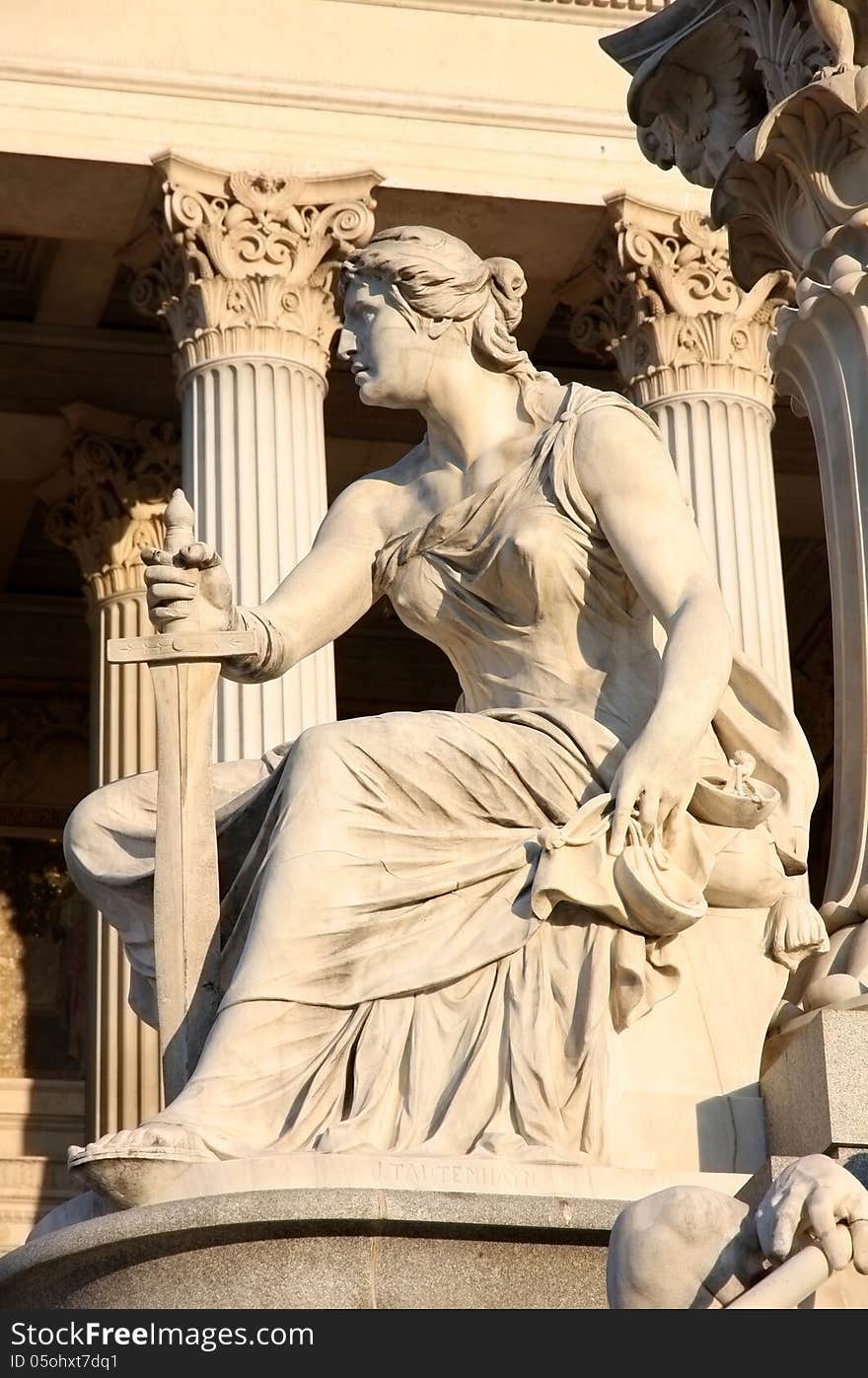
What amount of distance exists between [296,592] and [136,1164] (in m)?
1.90

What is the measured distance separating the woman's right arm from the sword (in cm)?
7

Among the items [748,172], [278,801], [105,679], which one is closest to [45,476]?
[105,679]

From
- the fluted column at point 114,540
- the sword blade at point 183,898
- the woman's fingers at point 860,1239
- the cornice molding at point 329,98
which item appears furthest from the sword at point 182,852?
the fluted column at point 114,540

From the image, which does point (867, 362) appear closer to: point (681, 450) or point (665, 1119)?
point (665, 1119)

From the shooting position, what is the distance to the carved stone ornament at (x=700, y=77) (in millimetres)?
8828

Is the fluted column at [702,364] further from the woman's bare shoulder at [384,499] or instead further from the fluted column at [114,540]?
the woman's bare shoulder at [384,499]

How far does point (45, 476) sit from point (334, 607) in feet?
43.1

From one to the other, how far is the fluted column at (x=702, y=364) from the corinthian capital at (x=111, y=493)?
346cm

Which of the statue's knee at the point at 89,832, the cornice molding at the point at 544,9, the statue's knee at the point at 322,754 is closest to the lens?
the statue's knee at the point at 322,754

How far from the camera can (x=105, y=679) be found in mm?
19594

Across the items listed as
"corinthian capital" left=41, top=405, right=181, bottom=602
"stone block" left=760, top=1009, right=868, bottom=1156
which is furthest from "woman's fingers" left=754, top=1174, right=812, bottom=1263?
"corinthian capital" left=41, top=405, right=181, bottom=602

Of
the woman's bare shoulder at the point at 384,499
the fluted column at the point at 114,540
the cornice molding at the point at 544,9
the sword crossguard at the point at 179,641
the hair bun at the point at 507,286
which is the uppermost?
the cornice molding at the point at 544,9

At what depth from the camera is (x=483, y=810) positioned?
7.10 metres

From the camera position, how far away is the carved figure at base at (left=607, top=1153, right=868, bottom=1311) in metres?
4.69
